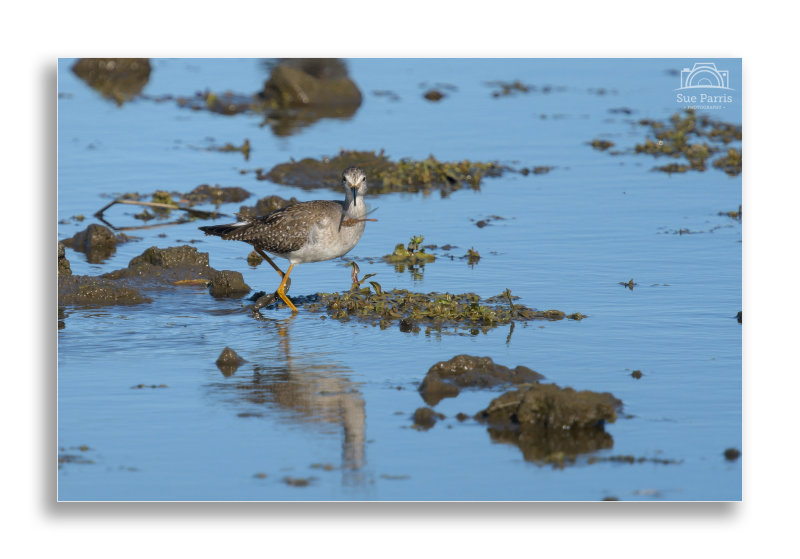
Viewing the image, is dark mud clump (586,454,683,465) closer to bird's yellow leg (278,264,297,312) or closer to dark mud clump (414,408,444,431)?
dark mud clump (414,408,444,431)

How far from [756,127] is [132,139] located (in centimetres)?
1470

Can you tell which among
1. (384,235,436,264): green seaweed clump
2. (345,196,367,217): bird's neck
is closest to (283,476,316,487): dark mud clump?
(345,196,367,217): bird's neck

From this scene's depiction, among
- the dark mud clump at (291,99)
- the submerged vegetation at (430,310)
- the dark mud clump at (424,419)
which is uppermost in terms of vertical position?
the dark mud clump at (291,99)

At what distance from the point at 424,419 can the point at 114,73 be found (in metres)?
22.1

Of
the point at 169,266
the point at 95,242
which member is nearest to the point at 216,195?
the point at 95,242

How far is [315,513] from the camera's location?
7.59 metres

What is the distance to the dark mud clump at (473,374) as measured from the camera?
9.52 meters

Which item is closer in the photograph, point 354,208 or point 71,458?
point 71,458

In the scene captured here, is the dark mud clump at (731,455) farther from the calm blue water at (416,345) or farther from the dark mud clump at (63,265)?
the dark mud clump at (63,265)

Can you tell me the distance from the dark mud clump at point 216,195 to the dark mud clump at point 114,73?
1012 centimetres

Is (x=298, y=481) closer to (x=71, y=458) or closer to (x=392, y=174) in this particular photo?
(x=71, y=458)

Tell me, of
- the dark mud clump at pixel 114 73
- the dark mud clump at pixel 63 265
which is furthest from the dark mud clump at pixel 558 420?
the dark mud clump at pixel 114 73

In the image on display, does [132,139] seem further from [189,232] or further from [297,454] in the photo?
[297,454]

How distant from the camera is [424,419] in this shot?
8.73 meters
